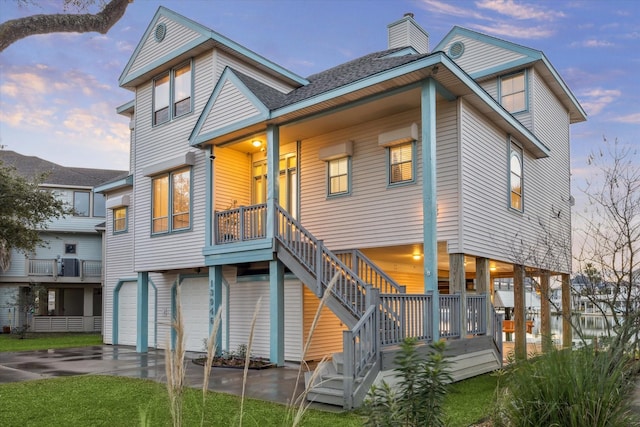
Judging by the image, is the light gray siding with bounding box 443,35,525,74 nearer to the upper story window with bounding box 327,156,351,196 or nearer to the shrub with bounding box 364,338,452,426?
the upper story window with bounding box 327,156,351,196

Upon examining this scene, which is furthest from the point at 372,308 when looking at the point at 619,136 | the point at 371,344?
the point at 619,136

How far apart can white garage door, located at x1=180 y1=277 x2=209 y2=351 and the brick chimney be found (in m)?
9.20

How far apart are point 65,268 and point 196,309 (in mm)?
16313

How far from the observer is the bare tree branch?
6844 millimetres

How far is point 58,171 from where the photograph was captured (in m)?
31.8

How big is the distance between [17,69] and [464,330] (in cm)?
1628

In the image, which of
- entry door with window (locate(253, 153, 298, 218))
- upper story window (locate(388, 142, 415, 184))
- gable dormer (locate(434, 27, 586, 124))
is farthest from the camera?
gable dormer (locate(434, 27, 586, 124))

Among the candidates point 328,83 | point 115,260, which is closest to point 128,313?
point 115,260

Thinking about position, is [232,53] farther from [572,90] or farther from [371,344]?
[572,90]

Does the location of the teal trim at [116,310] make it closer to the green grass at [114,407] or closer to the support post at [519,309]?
the green grass at [114,407]

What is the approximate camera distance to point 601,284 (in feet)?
26.6

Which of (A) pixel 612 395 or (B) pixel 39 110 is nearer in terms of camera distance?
(A) pixel 612 395

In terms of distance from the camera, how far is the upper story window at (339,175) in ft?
43.1

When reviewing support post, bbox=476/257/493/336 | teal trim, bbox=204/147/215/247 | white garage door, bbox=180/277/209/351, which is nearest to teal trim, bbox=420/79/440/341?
support post, bbox=476/257/493/336
